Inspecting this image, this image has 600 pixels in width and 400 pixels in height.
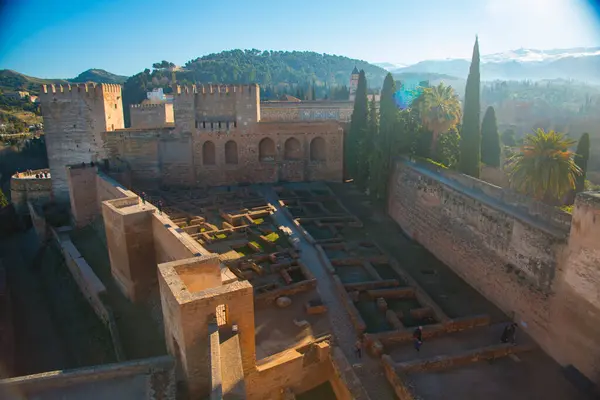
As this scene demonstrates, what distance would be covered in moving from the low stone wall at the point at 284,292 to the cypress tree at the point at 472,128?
30.2ft

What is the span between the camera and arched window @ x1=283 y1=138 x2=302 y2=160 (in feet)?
98.2

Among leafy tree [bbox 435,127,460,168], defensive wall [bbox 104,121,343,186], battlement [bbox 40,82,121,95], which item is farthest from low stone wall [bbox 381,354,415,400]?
battlement [bbox 40,82,121,95]

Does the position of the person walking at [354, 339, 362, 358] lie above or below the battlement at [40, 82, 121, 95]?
below

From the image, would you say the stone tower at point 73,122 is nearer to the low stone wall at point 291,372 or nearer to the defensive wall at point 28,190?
the defensive wall at point 28,190

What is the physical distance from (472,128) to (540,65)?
4633 inches

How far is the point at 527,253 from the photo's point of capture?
1362 cm

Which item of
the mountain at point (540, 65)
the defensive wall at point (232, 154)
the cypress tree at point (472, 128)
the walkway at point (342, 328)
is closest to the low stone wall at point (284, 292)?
the walkway at point (342, 328)

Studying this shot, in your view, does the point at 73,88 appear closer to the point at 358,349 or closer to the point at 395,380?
the point at 358,349

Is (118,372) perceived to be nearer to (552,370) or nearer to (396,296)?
(396,296)

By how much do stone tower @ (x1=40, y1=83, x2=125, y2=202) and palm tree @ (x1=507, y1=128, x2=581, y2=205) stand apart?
22872 mm

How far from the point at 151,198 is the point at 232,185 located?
5.69 metres

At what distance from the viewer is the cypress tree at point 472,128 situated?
1966cm

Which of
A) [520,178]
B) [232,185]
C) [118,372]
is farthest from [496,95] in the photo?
[118,372]

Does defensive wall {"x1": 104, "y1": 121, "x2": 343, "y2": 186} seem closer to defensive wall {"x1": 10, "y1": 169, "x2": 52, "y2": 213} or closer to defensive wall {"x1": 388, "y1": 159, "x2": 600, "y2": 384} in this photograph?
defensive wall {"x1": 10, "y1": 169, "x2": 52, "y2": 213}
